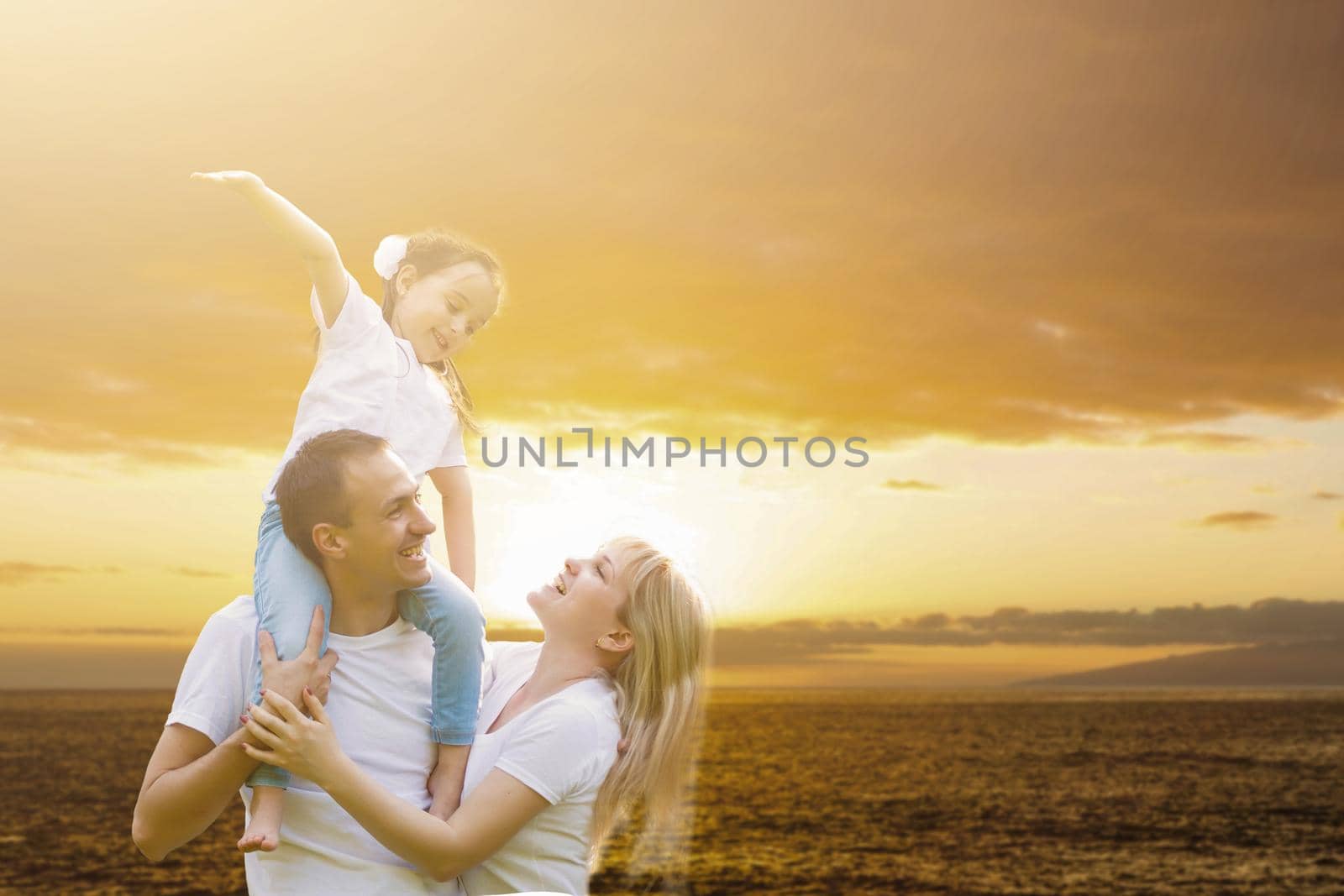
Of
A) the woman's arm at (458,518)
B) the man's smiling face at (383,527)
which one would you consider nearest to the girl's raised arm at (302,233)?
the man's smiling face at (383,527)

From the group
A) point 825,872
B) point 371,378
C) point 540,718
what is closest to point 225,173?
point 371,378

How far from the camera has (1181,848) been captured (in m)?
40.6

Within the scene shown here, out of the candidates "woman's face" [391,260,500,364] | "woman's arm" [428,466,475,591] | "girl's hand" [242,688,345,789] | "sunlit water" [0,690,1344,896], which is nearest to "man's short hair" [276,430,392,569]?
"girl's hand" [242,688,345,789]

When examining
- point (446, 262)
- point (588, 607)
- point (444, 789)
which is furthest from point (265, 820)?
point (446, 262)

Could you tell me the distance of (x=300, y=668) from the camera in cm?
212

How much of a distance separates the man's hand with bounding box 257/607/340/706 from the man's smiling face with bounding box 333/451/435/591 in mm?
127

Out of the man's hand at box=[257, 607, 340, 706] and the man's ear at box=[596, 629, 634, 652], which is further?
the man's ear at box=[596, 629, 634, 652]

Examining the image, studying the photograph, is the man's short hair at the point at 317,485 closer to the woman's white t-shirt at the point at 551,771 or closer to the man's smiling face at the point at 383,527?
the man's smiling face at the point at 383,527

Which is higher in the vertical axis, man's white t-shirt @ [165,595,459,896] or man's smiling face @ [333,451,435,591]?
man's smiling face @ [333,451,435,591]

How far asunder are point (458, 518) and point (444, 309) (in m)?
0.54

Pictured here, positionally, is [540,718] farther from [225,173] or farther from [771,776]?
[771,776]

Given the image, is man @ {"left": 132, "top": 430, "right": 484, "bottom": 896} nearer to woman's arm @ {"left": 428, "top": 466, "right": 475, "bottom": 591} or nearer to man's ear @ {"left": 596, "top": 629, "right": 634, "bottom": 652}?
man's ear @ {"left": 596, "top": 629, "right": 634, "bottom": 652}

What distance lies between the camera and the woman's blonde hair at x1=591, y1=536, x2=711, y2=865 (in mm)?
2400

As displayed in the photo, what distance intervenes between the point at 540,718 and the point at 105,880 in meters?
38.7
